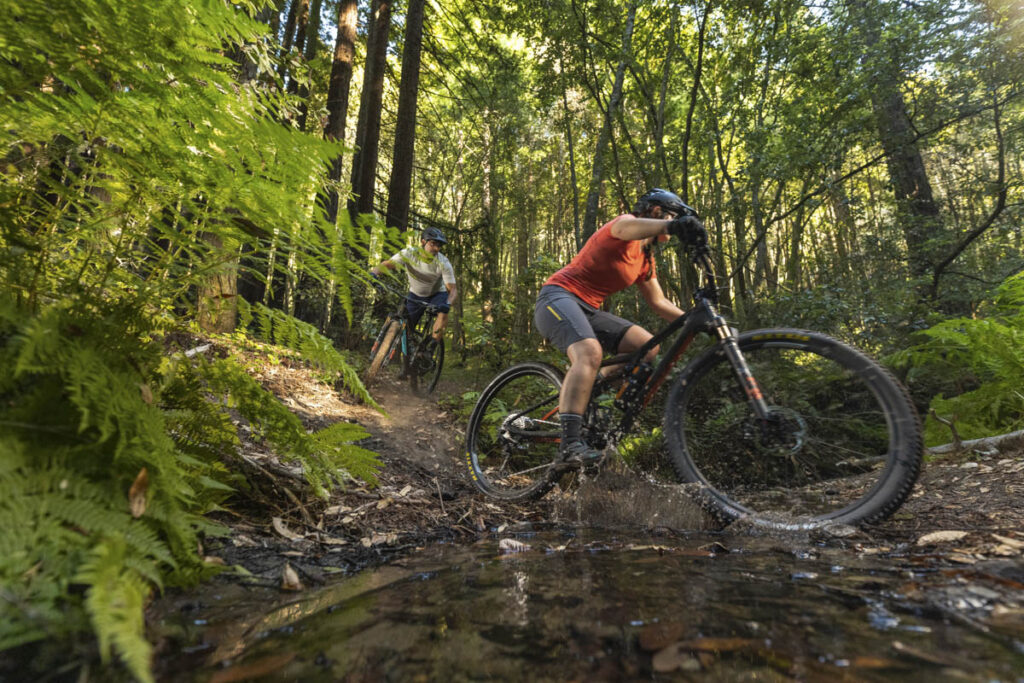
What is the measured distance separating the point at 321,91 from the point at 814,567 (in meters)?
14.2

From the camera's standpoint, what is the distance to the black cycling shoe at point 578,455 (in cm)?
296

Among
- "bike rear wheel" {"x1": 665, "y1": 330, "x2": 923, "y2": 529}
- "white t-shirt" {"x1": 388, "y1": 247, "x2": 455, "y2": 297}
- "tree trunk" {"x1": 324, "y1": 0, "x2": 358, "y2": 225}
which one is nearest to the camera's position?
"bike rear wheel" {"x1": 665, "y1": 330, "x2": 923, "y2": 529}

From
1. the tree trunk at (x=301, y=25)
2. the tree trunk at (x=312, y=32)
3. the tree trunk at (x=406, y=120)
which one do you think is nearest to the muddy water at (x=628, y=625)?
the tree trunk at (x=406, y=120)

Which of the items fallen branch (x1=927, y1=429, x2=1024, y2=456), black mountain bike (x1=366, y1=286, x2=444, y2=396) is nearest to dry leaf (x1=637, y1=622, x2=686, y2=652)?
fallen branch (x1=927, y1=429, x2=1024, y2=456)

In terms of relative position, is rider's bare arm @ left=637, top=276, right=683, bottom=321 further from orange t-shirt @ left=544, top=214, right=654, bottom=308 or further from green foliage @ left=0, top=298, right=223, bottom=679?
green foliage @ left=0, top=298, right=223, bottom=679

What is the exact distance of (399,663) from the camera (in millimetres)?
849

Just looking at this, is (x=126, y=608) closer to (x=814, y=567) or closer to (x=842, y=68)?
(x=814, y=567)

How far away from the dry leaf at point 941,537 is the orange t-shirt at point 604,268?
2.14 m

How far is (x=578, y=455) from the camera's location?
9.77 ft

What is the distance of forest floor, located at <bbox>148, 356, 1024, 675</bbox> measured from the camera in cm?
141

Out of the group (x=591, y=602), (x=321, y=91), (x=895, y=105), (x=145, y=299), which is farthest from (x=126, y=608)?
(x=321, y=91)

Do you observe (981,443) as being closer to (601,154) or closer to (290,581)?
(290,581)

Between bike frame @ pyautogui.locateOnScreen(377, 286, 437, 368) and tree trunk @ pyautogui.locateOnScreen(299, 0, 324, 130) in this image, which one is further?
tree trunk @ pyautogui.locateOnScreen(299, 0, 324, 130)

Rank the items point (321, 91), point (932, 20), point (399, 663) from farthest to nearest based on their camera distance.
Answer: point (321, 91)
point (932, 20)
point (399, 663)
